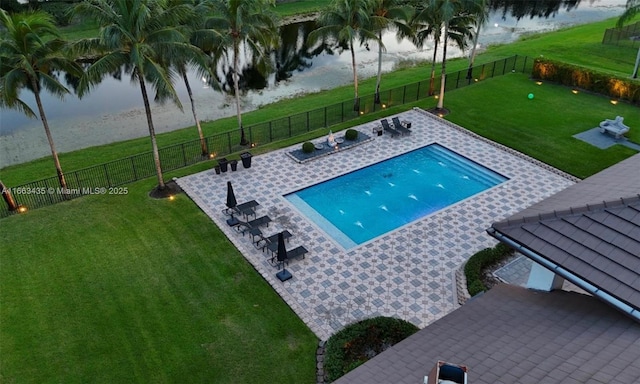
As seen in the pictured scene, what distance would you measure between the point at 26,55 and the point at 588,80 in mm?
36181

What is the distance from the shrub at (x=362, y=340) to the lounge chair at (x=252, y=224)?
7.08m

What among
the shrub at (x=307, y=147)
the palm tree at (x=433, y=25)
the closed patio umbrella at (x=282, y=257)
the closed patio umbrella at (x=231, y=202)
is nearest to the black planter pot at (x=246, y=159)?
the shrub at (x=307, y=147)

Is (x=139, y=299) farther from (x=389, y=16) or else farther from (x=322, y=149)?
(x=389, y=16)

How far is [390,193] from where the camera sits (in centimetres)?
2528

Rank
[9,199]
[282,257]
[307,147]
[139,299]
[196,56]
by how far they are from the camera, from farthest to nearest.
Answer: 1. [307,147]
2. [9,199]
3. [196,56]
4. [282,257]
5. [139,299]

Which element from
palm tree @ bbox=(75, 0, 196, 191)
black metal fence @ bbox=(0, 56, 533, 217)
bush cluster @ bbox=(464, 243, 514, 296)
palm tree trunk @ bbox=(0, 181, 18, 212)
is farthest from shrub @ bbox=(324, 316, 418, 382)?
palm tree trunk @ bbox=(0, 181, 18, 212)

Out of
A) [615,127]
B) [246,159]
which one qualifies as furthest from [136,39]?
[615,127]

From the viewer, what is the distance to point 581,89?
36000 mm

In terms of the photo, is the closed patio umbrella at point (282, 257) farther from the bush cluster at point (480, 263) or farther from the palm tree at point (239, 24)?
the palm tree at point (239, 24)

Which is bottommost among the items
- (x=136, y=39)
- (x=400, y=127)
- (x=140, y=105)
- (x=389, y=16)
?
(x=140, y=105)

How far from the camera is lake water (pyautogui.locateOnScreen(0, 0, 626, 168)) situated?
33594 millimetres

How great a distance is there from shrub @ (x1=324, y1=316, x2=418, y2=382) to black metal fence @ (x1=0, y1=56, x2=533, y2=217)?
15.3 metres

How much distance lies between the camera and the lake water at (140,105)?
33.6 meters

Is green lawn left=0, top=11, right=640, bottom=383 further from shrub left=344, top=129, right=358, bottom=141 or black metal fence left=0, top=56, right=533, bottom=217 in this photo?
shrub left=344, top=129, right=358, bottom=141
